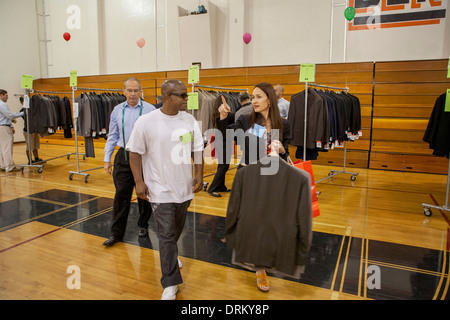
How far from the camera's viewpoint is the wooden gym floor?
2482 millimetres

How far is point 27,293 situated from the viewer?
2.43 m

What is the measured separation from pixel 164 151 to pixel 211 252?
1389mm

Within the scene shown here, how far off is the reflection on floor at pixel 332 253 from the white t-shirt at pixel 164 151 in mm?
1042

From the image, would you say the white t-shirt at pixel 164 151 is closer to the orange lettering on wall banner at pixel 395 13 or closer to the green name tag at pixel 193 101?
the green name tag at pixel 193 101

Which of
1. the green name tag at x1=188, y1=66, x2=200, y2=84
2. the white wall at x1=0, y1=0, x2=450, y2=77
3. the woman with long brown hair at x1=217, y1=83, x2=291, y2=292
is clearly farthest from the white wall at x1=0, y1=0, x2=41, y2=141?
the woman with long brown hair at x1=217, y1=83, x2=291, y2=292

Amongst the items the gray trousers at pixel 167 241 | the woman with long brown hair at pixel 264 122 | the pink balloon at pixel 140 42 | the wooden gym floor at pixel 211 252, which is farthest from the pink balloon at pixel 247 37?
the gray trousers at pixel 167 241

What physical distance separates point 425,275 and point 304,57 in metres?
6.67

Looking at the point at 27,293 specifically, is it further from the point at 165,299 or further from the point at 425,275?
the point at 425,275

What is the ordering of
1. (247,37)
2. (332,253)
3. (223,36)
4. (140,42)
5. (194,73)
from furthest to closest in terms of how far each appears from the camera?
1. (140,42)
2. (223,36)
3. (247,37)
4. (194,73)
5. (332,253)

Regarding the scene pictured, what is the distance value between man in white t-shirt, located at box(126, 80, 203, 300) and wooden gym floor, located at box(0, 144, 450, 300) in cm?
44

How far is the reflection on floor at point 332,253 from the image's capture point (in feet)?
8.36

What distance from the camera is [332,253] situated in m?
3.16

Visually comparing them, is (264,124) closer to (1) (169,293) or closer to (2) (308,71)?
(1) (169,293)

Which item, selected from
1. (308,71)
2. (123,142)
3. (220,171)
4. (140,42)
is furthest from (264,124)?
(140,42)
